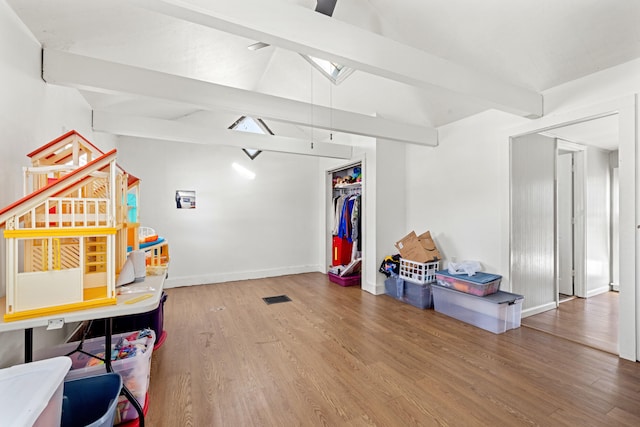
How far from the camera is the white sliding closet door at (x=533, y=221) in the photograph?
310 centimetres

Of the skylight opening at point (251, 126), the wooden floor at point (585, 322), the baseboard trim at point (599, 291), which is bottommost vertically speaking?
the wooden floor at point (585, 322)

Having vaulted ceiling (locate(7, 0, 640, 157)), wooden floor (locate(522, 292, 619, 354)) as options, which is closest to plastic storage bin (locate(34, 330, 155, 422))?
vaulted ceiling (locate(7, 0, 640, 157))

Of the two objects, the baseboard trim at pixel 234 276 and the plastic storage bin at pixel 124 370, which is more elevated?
the plastic storage bin at pixel 124 370

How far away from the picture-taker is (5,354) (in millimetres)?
1495

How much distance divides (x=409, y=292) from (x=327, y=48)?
311 centimetres

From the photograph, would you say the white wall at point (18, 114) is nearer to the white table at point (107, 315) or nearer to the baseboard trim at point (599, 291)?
the white table at point (107, 315)

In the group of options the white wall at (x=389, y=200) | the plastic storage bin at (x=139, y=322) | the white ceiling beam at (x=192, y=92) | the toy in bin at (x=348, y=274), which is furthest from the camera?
the toy in bin at (x=348, y=274)

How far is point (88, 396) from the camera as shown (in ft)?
4.40

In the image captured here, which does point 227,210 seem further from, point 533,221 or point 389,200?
point 533,221

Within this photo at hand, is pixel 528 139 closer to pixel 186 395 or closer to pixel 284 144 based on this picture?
pixel 284 144

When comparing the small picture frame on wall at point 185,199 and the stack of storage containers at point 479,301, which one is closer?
the stack of storage containers at point 479,301

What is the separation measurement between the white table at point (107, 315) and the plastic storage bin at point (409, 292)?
2963 millimetres

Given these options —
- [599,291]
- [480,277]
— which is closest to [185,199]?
[480,277]

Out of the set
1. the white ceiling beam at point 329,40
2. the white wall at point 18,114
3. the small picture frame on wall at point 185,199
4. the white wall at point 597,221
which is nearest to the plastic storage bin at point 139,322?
the white wall at point 18,114
